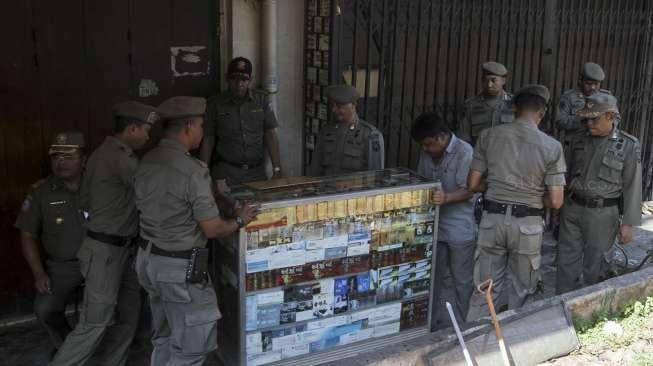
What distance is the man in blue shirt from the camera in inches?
183

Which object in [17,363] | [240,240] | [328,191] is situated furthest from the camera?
[17,363]

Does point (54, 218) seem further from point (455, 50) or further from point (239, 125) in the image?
point (455, 50)

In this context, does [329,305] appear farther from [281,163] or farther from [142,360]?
[281,163]

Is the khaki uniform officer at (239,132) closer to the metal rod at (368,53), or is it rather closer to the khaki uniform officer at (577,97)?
the metal rod at (368,53)

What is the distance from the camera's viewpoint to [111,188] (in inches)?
161

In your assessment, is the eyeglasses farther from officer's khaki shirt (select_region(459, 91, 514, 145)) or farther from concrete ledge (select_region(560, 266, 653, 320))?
concrete ledge (select_region(560, 266, 653, 320))

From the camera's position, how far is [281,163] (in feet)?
19.8

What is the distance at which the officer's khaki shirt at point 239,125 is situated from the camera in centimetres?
539

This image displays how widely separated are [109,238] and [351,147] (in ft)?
6.19

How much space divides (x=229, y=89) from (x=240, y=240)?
6.22 ft

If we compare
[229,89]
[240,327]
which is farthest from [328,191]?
[229,89]

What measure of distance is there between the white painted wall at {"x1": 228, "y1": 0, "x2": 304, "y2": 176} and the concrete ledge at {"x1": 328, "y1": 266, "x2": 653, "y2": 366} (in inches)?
87.5

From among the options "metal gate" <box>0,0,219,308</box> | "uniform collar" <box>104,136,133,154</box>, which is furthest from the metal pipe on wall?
"uniform collar" <box>104,136,133,154</box>

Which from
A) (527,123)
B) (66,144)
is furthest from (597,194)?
(66,144)
